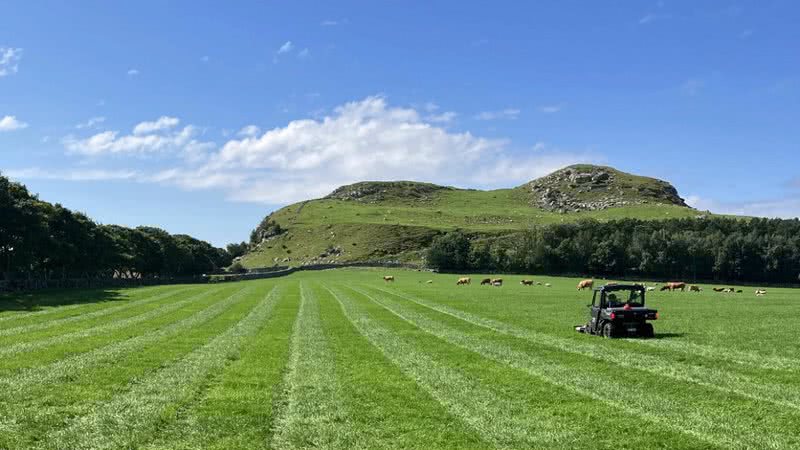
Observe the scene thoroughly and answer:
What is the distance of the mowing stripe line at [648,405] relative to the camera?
12.0 m

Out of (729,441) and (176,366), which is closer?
(729,441)

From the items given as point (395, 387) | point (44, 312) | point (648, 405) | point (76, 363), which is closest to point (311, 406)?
point (395, 387)

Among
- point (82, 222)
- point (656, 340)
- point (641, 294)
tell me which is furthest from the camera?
point (82, 222)

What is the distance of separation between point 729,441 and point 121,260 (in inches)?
4581

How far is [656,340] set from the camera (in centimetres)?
2816

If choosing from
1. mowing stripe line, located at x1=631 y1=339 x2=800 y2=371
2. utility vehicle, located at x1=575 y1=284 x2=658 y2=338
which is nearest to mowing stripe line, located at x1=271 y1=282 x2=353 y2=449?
Result: utility vehicle, located at x1=575 y1=284 x2=658 y2=338

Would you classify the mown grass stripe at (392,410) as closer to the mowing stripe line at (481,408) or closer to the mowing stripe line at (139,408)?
the mowing stripe line at (481,408)

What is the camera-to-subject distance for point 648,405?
14.9 meters

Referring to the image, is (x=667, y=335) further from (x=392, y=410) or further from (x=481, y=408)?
(x=392, y=410)

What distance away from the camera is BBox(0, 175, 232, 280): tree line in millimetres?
70062

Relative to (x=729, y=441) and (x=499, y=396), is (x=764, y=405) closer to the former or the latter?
→ (x=729, y=441)

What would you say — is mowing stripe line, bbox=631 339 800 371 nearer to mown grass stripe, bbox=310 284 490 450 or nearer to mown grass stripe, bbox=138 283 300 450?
mown grass stripe, bbox=310 284 490 450

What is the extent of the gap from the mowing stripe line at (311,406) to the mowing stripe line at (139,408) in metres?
2.56

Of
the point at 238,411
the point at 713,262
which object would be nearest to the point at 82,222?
the point at 238,411
